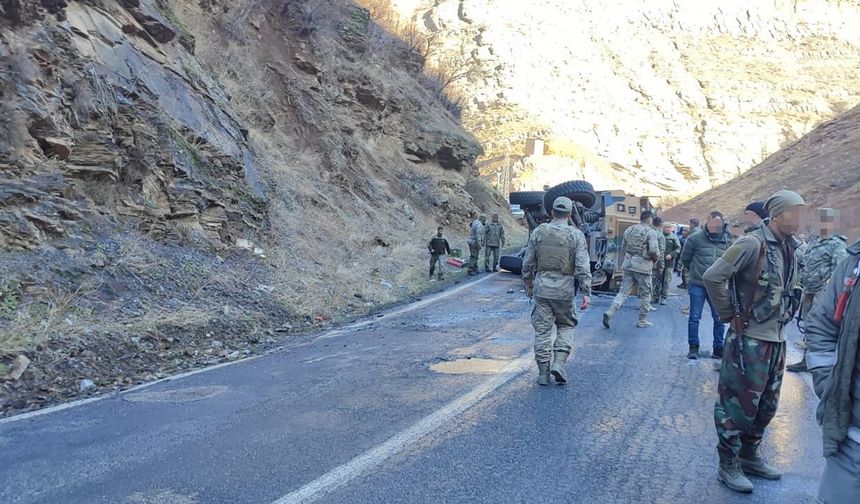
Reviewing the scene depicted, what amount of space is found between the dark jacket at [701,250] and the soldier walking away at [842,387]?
6.16m

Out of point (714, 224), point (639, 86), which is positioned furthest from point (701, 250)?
point (639, 86)

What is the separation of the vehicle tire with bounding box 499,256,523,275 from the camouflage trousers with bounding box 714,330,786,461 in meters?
14.4

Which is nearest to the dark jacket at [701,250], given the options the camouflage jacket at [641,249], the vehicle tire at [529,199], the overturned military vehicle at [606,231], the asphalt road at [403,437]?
the asphalt road at [403,437]

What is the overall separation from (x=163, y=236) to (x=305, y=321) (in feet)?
9.46

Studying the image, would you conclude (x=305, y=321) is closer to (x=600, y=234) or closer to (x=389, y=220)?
(x=600, y=234)

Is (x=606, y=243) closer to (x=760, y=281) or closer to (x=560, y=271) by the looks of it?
(x=560, y=271)

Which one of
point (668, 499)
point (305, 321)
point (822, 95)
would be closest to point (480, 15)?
point (822, 95)

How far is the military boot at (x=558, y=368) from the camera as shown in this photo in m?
6.43

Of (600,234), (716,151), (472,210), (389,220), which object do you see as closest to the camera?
(600,234)

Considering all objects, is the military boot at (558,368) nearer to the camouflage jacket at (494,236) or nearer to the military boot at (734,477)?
the military boot at (734,477)

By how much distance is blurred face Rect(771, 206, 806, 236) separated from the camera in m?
4.00

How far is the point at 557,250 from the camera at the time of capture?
6586 mm

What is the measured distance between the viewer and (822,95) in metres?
90.6

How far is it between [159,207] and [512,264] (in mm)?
10192
